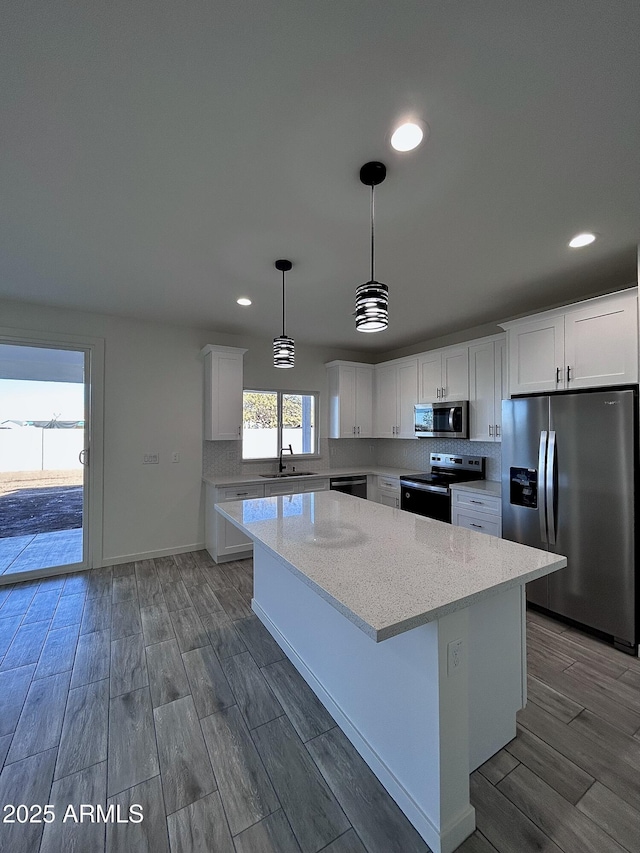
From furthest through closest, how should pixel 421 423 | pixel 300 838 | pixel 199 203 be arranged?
pixel 421 423
pixel 199 203
pixel 300 838

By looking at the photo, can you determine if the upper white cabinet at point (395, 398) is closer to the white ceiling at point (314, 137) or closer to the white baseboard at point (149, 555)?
the white ceiling at point (314, 137)

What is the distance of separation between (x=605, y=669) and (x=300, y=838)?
2.07 metres

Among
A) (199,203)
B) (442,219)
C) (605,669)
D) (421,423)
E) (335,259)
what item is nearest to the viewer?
(199,203)

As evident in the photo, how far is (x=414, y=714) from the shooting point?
1.32 m

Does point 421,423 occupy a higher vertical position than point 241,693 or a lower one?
higher

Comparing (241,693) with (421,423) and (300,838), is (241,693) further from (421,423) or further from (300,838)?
(421,423)

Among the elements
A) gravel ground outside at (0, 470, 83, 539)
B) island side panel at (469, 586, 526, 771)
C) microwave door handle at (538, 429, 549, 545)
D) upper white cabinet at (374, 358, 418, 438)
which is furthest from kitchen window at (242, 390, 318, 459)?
island side panel at (469, 586, 526, 771)

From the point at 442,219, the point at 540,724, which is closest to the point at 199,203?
the point at 442,219

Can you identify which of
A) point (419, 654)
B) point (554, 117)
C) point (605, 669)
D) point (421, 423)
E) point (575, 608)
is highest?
point (554, 117)

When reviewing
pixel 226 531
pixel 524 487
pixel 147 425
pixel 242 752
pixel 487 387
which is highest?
pixel 487 387

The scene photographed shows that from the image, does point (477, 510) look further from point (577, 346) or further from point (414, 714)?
point (414, 714)

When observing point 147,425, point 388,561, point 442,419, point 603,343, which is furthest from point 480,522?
point 147,425

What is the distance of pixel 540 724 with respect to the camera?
1.77 meters

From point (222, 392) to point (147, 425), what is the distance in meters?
0.92
